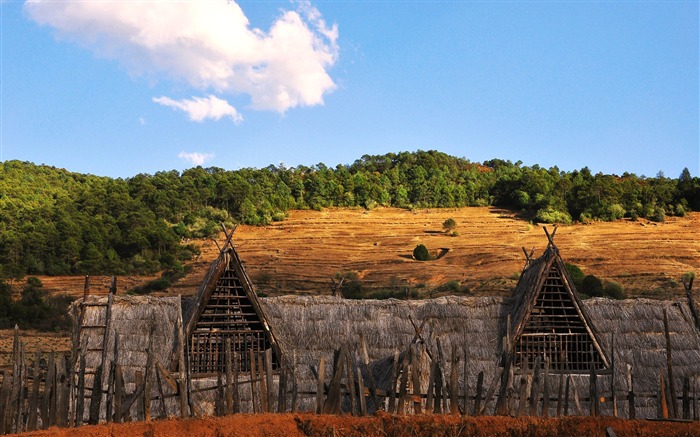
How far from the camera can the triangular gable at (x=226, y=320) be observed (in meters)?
14.2

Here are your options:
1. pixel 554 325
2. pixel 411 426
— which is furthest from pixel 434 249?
pixel 411 426

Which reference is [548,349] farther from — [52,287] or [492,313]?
[52,287]

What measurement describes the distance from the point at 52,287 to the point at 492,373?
38.0 m

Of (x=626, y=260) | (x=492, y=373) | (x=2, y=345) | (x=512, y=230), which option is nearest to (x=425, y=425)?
(x=492, y=373)

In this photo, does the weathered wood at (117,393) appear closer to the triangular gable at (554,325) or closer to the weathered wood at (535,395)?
the weathered wood at (535,395)

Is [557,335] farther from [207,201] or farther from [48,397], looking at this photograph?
[207,201]

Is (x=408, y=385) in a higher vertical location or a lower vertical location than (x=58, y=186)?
lower

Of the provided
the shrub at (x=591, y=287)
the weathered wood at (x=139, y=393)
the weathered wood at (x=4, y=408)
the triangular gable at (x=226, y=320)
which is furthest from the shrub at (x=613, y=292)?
the weathered wood at (x=4, y=408)

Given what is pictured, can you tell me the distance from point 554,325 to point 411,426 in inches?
220

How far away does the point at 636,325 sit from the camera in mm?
15297

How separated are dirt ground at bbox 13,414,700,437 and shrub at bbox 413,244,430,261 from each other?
38478mm

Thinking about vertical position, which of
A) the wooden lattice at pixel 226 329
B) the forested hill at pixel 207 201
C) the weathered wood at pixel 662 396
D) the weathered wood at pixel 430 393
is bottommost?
the weathered wood at pixel 662 396

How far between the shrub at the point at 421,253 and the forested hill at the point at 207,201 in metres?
13.5

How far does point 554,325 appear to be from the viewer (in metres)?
15.1
